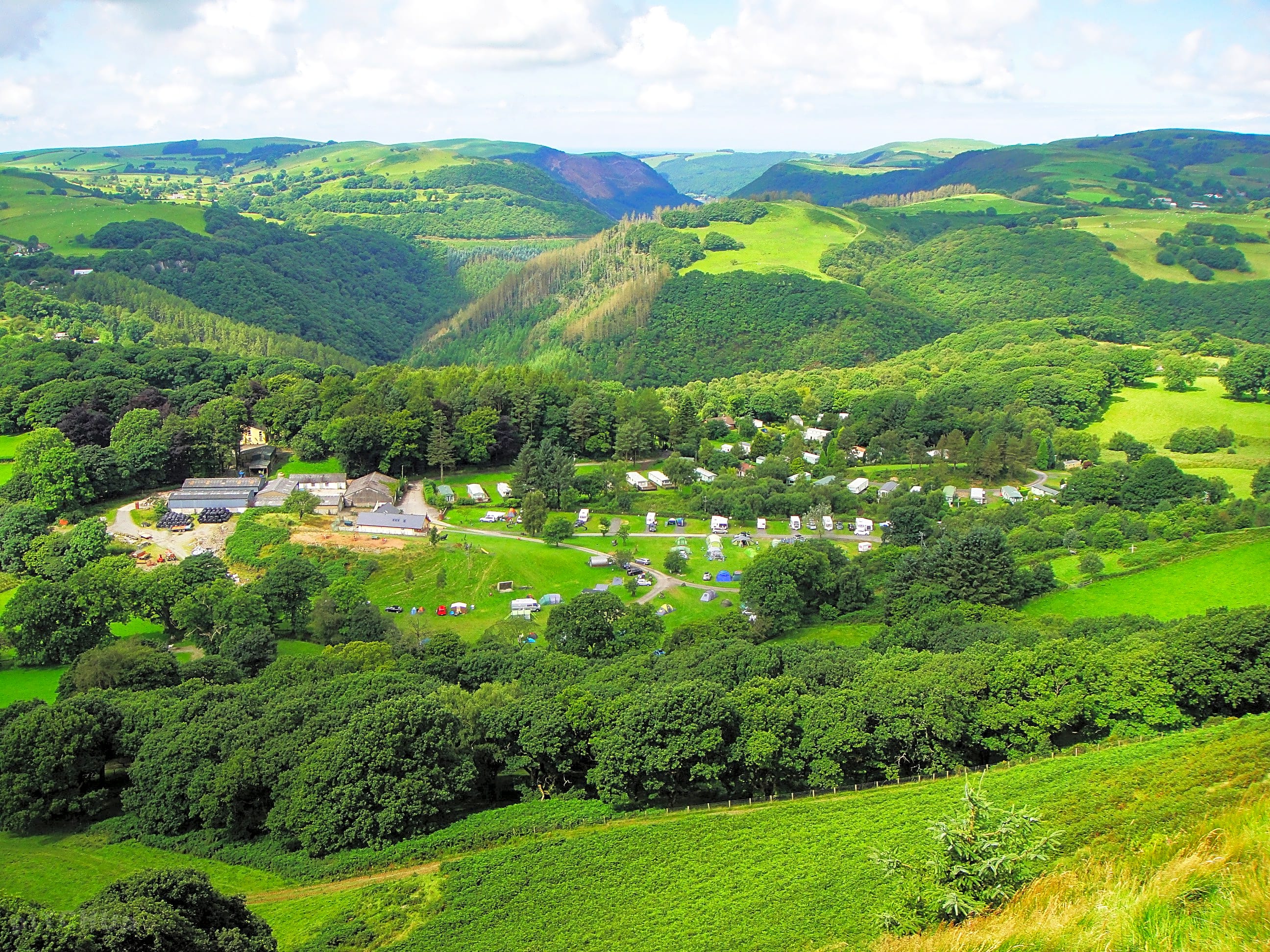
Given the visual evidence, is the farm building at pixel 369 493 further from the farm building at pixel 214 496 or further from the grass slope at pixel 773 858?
the grass slope at pixel 773 858

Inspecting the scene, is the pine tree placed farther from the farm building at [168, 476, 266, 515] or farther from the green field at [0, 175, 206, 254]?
the green field at [0, 175, 206, 254]

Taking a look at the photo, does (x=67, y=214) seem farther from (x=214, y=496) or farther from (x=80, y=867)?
(x=80, y=867)

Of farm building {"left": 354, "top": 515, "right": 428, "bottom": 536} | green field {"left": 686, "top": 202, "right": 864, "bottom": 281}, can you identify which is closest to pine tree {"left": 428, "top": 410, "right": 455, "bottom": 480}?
farm building {"left": 354, "top": 515, "right": 428, "bottom": 536}

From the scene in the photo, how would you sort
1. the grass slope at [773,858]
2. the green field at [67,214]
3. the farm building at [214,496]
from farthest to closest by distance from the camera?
the green field at [67,214], the farm building at [214,496], the grass slope at [773,858]

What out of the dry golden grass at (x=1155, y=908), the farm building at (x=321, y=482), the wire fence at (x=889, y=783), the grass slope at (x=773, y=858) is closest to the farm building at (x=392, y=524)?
the farm building at (x=321, y=482)

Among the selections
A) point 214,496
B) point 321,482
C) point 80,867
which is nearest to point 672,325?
point 321,482
